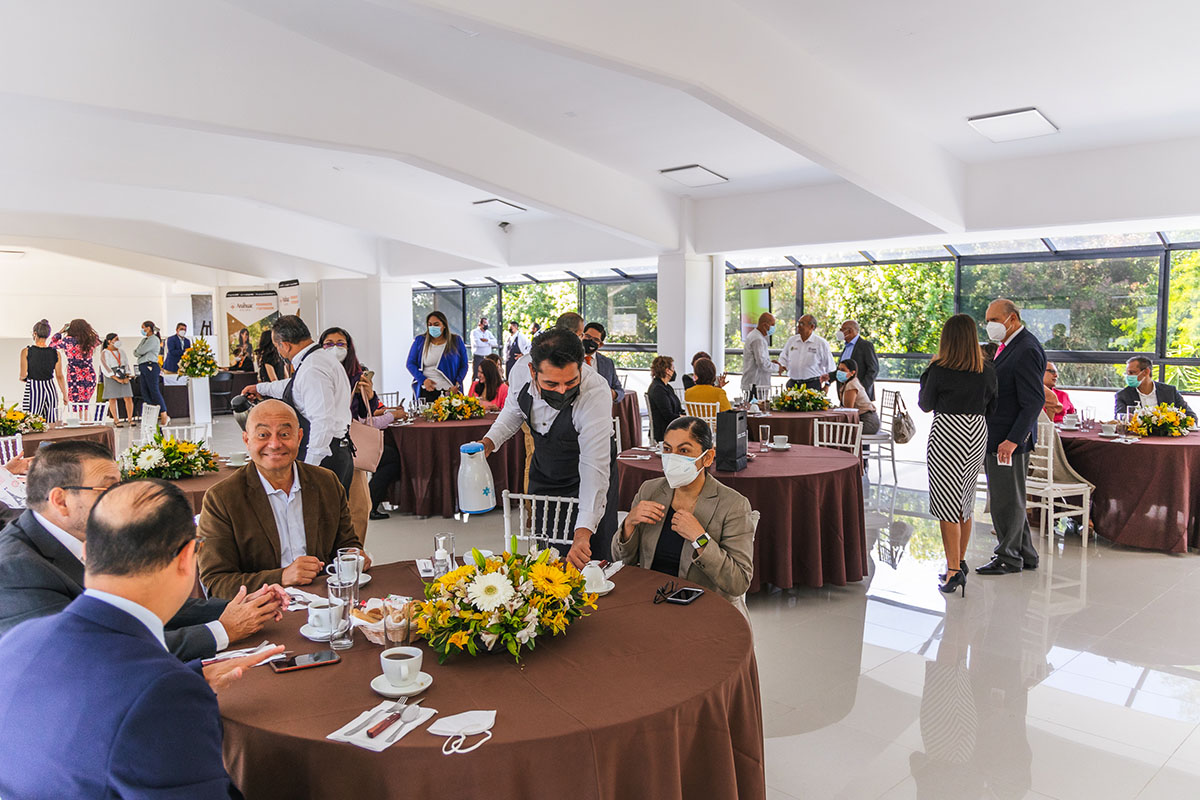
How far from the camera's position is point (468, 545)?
610cm

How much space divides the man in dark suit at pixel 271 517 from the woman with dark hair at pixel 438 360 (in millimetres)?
5718

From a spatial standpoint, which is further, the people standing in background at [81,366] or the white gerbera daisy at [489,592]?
the people standing in background at [81,366]

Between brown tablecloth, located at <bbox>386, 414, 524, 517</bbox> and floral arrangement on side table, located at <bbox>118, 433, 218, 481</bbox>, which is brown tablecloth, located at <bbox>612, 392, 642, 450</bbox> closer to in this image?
brown tablecloth, located at <bbox>386, 414, 524, 517</bbox>

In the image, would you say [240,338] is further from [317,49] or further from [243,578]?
[243,578]

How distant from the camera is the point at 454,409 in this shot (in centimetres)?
728

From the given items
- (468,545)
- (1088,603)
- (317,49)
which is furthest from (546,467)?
(317,49)

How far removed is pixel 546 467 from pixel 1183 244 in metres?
9.39

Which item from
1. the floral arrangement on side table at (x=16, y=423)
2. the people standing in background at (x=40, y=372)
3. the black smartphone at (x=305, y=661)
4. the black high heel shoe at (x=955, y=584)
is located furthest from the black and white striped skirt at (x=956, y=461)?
the people standing in background at (x=40, y=372)

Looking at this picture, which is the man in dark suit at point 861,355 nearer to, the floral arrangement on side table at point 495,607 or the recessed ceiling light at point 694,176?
the recessed ceiling light at point 694,176

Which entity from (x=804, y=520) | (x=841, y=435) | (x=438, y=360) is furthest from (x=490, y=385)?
(x=804, y=520)

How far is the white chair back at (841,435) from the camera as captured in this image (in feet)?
20.6

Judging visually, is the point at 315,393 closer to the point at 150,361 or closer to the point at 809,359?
the point at 809,359

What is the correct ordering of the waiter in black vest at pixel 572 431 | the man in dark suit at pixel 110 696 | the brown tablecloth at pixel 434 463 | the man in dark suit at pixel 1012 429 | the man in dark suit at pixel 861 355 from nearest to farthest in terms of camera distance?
the man in dark suit at pixel 110 696 < the waiter in black vest at pixel 572 431 < the man in dark suit at pixel 1012 429 < the brown tablecloth at pixel 434 463 < the man in dark suit at pixel 861 355

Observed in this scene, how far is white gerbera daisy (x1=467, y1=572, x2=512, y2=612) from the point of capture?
2.05 meters
